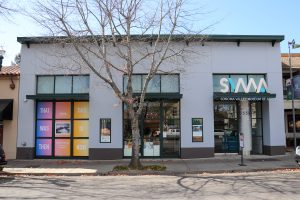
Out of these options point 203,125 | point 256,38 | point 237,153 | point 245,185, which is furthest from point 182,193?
point 256,38

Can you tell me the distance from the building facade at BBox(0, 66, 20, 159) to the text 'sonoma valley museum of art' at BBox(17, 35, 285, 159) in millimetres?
380

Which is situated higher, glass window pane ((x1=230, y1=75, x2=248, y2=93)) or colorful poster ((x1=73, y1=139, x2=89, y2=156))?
glass window pane ((x1=230, y1=75, x2=248, y2=93))

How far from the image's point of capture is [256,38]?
64.0 ft

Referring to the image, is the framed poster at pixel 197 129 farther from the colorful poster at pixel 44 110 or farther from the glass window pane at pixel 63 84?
the colorful poster at pixel 44 110

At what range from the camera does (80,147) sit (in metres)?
19.7

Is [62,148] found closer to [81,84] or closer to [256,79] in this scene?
[81,84]

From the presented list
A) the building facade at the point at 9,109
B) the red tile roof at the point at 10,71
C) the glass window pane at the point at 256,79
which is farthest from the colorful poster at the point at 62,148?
the glass window pane at the point at 256,79

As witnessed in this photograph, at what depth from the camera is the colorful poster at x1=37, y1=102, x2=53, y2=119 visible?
20.0m

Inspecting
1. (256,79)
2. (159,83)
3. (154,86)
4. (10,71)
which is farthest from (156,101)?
(10,71)

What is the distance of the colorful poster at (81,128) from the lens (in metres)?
19.8

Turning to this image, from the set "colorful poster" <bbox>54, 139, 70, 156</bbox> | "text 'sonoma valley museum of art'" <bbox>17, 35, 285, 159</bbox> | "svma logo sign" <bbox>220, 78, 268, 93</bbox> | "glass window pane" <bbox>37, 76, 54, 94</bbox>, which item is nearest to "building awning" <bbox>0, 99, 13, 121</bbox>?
"text 'sonoma valley museum of art'" <bbox>17, 35, 285, 159</bbox>

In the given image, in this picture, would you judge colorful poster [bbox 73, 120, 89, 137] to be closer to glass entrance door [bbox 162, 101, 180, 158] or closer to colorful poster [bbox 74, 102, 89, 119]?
colorful poster [bbox 74, 102, 89, 119]

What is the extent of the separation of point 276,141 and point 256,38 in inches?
225

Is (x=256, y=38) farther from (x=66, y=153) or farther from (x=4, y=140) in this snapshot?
(x=4, y=140)
